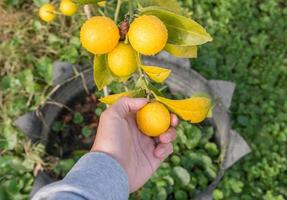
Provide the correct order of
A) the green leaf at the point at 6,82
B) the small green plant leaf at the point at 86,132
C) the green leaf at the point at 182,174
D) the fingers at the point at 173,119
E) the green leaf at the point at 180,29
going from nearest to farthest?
the green leaf at the point at 180,29, the fingers at the point at 173,119, the green leaf at the point at 182,174, the small green plant leaf at the point at 86,132, the green leaf at the point at 6,82

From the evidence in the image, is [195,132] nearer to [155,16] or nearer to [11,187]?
[11,187]

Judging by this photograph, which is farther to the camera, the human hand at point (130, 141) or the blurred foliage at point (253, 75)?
the blurred foliage at point (253, 75)

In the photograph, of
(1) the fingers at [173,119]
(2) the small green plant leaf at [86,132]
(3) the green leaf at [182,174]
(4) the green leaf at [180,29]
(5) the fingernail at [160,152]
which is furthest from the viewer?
(2) the small green plant leaf at [86,132]

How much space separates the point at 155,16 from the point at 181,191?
3.16 feet

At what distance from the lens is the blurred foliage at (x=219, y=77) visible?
1863mm

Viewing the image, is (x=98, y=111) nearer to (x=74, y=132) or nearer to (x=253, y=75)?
(x=74, y=132)

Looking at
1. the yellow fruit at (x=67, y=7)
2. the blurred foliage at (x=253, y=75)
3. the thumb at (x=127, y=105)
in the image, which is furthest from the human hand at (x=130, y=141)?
the blurred foliage at (x=253, y=75)

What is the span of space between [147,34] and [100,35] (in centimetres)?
9

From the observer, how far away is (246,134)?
6.81ft

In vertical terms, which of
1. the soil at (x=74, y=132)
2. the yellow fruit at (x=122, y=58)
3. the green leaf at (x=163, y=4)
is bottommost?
the soil at (x=74, y=132)

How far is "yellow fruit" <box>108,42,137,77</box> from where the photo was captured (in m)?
0.97

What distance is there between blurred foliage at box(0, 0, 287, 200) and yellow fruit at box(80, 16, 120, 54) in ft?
3.05

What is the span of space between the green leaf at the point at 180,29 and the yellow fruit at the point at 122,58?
0.09m

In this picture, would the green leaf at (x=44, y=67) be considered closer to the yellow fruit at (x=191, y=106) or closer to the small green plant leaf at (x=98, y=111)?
the small green plant leaf at (x=98, y=111)
